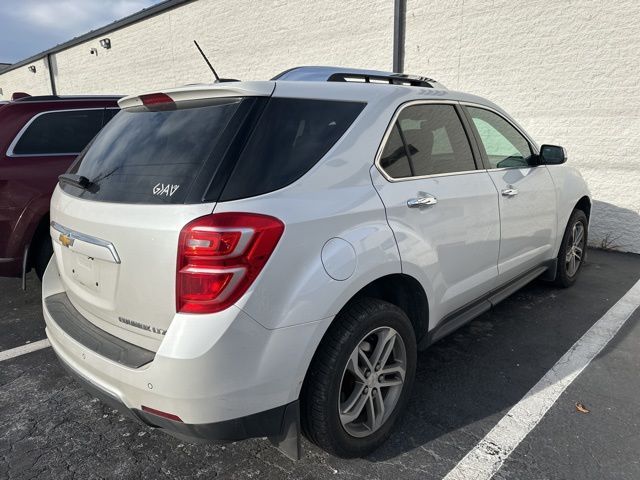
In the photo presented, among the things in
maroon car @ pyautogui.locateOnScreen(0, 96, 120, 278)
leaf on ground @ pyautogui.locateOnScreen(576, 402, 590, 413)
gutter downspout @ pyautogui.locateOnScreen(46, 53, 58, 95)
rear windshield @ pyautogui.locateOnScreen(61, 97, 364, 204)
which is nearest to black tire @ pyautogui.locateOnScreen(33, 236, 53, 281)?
maroon car @ pyautogui.locateOnScreen(0, 96, 120, 278)

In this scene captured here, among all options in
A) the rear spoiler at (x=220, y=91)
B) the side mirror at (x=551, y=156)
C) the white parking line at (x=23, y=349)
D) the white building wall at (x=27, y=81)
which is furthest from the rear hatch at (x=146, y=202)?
the white building wall at (x=27, y=81)

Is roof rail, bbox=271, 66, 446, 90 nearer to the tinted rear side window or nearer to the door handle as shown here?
the tinted rear side window

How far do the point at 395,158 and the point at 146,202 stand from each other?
122 centimetres

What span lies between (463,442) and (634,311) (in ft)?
8.64

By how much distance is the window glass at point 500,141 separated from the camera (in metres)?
3.25

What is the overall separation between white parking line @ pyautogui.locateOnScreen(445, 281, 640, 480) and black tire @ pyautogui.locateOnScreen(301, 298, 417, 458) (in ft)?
1.65

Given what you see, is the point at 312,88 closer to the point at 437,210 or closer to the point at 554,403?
the point at 437,210

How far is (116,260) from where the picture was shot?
194 centimetres

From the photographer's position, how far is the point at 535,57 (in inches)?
248

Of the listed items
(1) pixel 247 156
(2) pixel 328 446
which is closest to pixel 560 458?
(2) pixel 328 446

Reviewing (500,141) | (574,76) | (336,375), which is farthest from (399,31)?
(336,375)

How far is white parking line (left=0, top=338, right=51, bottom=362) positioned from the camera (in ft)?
11.3

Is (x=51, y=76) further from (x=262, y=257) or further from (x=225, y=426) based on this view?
(x=225, y=426)

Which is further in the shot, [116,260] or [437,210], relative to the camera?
[437,210]
